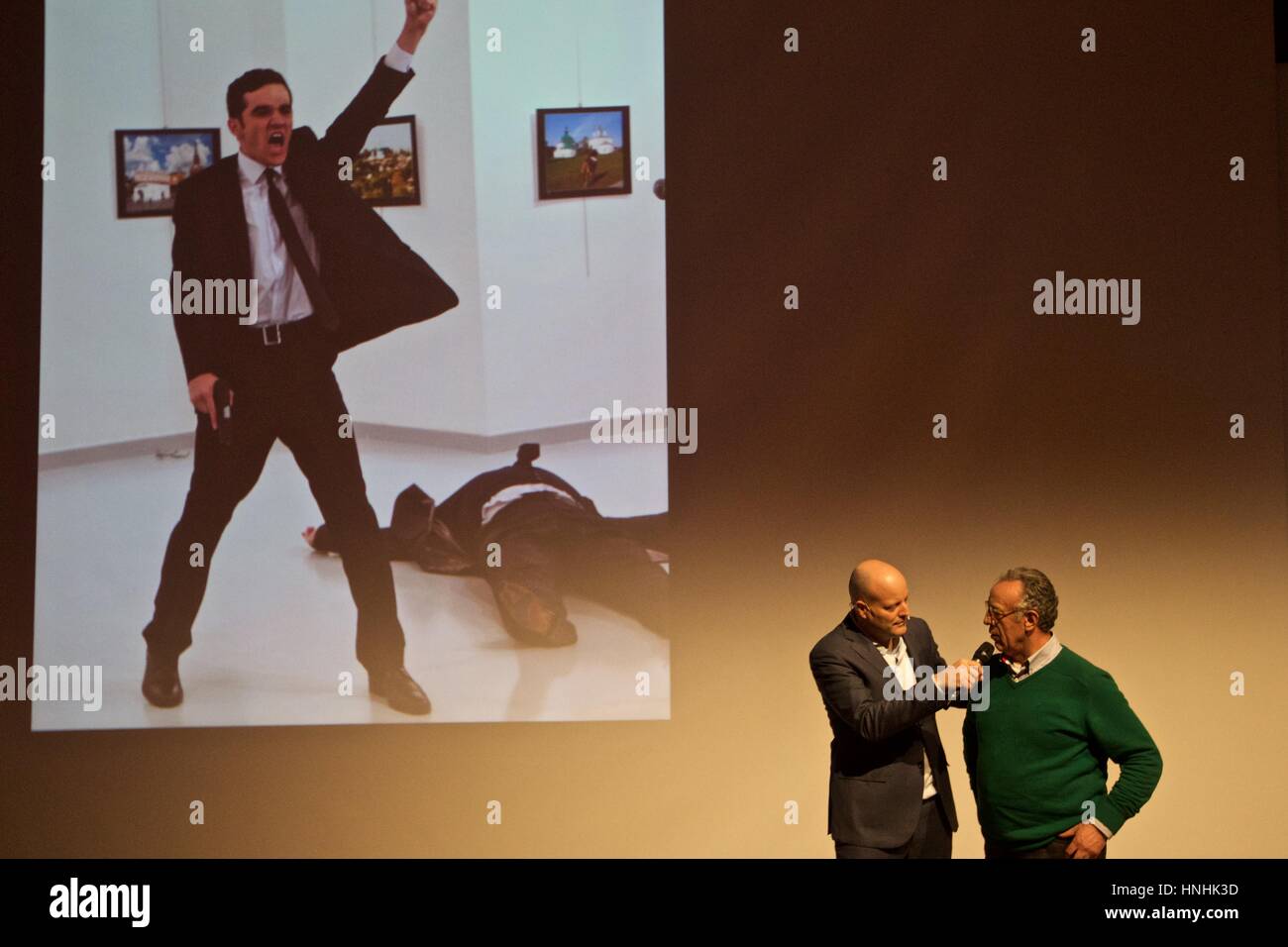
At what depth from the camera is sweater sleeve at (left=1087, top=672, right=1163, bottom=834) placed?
2.61m

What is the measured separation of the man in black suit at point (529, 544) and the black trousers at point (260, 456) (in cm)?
14

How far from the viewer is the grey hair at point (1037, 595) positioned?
2.65 m

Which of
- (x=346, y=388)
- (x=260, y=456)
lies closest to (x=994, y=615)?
(x=346, y=388)

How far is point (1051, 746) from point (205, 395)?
110 inches

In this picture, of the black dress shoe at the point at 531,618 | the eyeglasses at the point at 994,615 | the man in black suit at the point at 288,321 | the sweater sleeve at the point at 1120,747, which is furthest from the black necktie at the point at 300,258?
the sweater sleeve at the point at 1120,747

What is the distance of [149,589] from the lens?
415 cm

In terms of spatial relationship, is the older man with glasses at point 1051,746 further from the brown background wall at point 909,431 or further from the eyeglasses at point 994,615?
the brown background wall at point 909,431

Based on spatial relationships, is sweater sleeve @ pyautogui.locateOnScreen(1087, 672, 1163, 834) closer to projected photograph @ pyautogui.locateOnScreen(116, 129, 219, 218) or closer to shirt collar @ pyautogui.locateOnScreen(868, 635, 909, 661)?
shirt collar @ pyautogui.locateOnScreen(868, 635, 909, 661)

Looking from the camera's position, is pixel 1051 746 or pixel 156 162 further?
pixel 156 162

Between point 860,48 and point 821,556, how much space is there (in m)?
1.64

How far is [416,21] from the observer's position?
412 cm

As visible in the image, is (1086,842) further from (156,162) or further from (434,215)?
(156,162)

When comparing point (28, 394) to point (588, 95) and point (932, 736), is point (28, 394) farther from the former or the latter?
point (932, 736)

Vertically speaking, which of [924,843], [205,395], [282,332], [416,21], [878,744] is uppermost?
[416,21]
